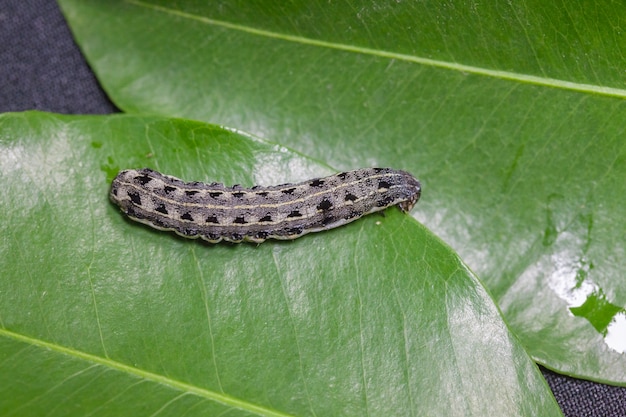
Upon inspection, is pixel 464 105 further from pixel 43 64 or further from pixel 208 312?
pixel 43 64

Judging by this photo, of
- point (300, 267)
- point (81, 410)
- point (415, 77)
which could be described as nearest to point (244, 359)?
point (300, 267)

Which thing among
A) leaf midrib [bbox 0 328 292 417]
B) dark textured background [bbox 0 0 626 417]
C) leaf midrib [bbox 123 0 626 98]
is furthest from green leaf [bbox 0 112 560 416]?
dark textured background [bbox 0 0 626 417]

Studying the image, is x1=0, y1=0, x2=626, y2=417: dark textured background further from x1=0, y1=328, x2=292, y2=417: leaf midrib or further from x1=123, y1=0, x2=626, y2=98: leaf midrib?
x1=0, y1=328, x2=292, y2=417: leaf midrib

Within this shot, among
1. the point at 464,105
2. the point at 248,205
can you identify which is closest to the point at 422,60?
the point at 464,105

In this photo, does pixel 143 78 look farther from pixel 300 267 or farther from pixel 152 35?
pixel 300 267

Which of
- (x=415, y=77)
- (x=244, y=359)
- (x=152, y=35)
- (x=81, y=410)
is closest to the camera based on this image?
(x=81, y=410)

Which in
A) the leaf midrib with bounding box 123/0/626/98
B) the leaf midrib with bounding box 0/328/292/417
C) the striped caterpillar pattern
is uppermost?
the leaf midrib with bounding box 123/0/626/98

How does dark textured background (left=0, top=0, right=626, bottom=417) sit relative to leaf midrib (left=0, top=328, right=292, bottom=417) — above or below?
above
